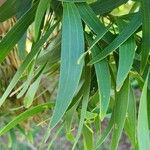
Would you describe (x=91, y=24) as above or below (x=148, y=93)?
above

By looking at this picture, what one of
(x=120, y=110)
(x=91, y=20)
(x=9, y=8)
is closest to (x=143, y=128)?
(x=120, y=110)

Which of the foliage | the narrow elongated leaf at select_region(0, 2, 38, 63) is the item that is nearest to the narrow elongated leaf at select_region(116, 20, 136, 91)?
the foliage

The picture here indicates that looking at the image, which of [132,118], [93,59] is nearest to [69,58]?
[93,59]

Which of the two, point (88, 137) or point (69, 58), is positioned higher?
point (69, 58)

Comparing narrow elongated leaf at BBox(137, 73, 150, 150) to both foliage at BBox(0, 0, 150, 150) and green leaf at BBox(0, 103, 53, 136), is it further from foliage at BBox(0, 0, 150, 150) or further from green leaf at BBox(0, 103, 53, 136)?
green leaf at BBox(0, 103, 53, 136)

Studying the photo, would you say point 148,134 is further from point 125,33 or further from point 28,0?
point 28,0

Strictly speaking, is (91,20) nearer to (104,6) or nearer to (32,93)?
(104,6)

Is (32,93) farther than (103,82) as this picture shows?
Yes

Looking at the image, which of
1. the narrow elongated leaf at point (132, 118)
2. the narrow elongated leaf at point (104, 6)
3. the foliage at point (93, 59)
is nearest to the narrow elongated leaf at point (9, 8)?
the foliage at point (93, 59)

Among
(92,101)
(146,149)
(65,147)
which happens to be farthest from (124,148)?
(146,149)
